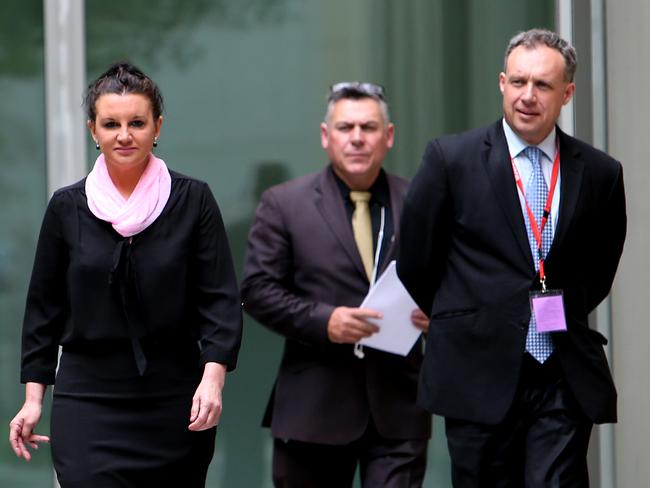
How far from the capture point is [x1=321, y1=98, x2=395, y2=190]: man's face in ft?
21.8

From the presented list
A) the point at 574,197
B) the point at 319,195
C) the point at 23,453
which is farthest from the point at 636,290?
the point at 23,453

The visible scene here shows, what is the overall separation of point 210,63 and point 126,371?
3.25 meters

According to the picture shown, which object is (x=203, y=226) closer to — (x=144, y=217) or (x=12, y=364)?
Result: (x=144, y=217)

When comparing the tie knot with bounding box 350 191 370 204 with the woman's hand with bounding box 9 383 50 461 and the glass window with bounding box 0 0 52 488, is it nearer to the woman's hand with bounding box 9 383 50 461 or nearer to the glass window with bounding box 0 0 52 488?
the woman's hand with bounding box 9 383 50 461

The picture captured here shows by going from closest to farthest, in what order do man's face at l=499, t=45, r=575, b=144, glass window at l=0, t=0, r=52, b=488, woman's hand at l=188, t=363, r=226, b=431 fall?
woman's hand at l=188, t=363, r=226, b=431, man's face at l=499, t=45, r=575, b=144, glass window at l=0, t=0, r=52, b=488

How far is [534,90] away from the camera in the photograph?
549cm

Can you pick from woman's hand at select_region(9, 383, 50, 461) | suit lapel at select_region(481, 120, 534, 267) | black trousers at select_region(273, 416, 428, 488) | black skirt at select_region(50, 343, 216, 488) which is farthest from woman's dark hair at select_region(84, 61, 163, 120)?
black trousers at select_region(273, 416, 428, 488)

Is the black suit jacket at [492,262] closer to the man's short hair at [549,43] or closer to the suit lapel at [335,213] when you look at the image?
the man's short hair at [549,43]

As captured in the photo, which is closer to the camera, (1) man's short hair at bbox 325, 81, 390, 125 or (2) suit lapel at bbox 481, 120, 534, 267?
(2) suit lapel at bbox 481, 120, 534, 267

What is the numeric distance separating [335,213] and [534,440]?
1.52 m

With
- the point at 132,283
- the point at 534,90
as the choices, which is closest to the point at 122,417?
the point at 132,283

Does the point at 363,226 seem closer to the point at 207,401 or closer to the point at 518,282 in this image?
the point at 518,282

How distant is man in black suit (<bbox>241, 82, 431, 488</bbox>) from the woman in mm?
1189

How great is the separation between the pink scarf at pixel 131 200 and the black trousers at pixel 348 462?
1651 millimetres
